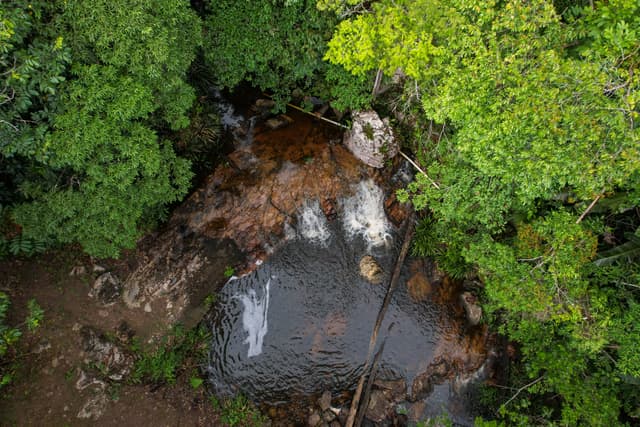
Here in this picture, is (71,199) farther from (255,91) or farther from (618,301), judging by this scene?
(618,301)

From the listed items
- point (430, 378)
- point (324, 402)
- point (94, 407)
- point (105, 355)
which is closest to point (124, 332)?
point (105, 355)

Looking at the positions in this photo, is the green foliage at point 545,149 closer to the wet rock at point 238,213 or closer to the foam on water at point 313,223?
the foam on water at point 313,223

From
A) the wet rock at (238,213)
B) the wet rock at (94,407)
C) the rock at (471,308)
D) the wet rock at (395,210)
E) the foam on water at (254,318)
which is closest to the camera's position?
the wet rock at (94,407)

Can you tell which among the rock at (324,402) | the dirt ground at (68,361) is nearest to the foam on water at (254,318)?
the dirt ground at (68,361)

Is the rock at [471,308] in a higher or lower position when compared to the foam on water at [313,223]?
lower

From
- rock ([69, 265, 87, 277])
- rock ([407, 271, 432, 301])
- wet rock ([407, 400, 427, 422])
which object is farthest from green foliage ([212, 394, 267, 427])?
rock ([407, 271, 432, 301])

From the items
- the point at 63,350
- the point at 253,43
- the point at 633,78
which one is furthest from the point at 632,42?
the point at 63,350

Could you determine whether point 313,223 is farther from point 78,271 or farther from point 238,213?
point 78,271
